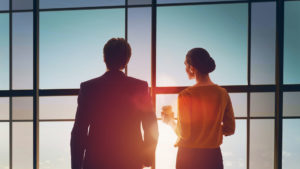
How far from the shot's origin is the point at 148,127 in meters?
1.32

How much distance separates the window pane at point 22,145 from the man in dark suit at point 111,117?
2552 millimetres

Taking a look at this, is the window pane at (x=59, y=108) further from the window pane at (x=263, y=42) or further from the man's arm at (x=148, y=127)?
the window pane at (x=263, y=42)

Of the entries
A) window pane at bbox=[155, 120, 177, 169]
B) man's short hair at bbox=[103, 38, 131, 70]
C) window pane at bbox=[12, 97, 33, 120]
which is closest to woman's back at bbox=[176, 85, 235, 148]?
man's short hair at bbox=[103, 38, 131, 70]

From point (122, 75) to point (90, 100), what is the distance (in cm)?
25

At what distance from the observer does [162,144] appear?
3035 mm

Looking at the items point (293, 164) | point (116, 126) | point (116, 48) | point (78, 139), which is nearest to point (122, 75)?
point (116, 48)

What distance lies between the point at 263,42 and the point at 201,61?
2.01 metres

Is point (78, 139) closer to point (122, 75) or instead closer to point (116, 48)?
point (122, 75)

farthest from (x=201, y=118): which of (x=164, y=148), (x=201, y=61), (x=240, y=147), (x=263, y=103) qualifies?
(x=240, y=147)

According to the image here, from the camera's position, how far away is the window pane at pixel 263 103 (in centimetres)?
298

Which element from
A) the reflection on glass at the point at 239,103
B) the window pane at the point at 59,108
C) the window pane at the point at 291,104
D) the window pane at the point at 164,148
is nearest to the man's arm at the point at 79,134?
the window pane at the point at 164,148

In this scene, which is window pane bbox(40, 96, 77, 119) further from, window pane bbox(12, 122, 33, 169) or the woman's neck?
the woman's neck

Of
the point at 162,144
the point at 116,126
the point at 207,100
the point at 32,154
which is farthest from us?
the point at 32,154

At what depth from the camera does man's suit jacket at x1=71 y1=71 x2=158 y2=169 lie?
126cm
